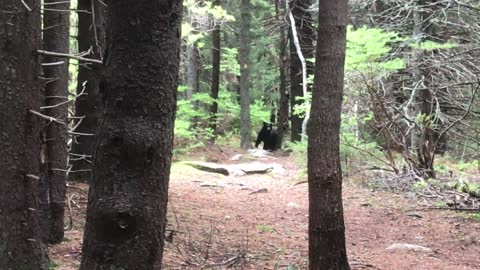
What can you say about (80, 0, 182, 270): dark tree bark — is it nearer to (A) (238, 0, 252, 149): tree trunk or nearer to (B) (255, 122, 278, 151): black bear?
(A) (238, 0, 252, 149): tree trunk

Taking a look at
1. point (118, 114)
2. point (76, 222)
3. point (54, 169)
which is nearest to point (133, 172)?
point (118, 114)

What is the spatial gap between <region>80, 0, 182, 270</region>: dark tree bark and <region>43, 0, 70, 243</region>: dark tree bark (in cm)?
298

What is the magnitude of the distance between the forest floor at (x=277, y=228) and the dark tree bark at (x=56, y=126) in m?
0.38

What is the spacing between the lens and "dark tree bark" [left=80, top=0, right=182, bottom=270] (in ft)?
7.54

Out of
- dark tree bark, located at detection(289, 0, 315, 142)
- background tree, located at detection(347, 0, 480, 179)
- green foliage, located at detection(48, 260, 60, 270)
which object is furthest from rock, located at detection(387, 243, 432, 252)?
dark tree bark, located at detection(289, 0, 315, 142)

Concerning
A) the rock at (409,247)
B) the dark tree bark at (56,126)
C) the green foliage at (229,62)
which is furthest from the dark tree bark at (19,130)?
the green foliage at (229,62)

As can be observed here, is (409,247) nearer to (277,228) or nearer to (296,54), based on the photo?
(277,228)

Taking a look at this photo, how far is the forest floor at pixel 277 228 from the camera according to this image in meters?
6.23

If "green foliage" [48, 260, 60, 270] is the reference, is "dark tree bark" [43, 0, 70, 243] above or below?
above

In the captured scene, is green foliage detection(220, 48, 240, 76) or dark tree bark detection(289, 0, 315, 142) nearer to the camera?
dark tree bark detection(289, 0, 315, 142)

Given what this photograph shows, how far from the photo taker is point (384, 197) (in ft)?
38.0

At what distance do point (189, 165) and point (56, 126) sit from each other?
32.2ft

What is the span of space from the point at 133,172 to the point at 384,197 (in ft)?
33.1

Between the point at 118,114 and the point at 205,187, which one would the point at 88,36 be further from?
the point at 118,114
